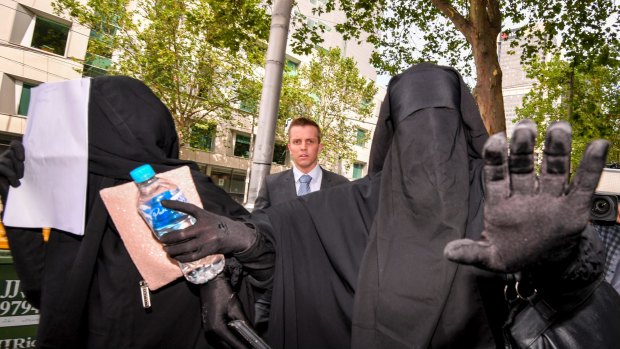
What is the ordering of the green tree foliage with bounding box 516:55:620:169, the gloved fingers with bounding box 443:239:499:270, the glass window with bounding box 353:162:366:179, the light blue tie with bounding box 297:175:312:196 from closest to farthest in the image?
1. the gloved fingers with bounding box 443:239:499:270
2. the light blue tie with bounding box 297:175:312:196
3. the green tree foliage with bounding box 516:55:620:169
4. the glass window with bounding box 353:162:366:179

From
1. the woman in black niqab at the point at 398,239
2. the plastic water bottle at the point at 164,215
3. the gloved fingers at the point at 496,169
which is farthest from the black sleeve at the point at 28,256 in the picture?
the gloved fingers at the point at 496,169

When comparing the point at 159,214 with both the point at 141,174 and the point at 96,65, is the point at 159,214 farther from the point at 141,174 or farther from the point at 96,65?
the point at 96,65

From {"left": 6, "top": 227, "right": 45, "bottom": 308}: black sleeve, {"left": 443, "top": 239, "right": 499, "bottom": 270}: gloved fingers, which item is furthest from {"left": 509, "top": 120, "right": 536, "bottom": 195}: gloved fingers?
{"left": 6, "top": 227, "right": 45, "bottom": 308}: black sleeve

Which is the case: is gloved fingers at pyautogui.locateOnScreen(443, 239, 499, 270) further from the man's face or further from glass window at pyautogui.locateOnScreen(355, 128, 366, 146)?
glass window at pyautogui.locateOnScreen(355, 128, 366, 146)

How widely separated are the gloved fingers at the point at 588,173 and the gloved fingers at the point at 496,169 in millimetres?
134

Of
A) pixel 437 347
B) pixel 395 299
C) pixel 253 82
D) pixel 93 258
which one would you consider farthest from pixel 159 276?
pixel 253 82

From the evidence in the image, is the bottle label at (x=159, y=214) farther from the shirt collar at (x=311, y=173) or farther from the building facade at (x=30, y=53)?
the building facade at (x=30, y=53)

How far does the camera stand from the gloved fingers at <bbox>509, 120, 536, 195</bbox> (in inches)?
33.1

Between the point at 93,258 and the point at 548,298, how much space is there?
1.67 metres

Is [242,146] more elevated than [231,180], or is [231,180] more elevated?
[242,146]

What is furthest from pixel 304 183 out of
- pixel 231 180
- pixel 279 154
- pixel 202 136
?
pixel 279 154

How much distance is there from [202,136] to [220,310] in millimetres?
19175

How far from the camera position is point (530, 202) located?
0.91 m

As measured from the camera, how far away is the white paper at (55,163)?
169cm
